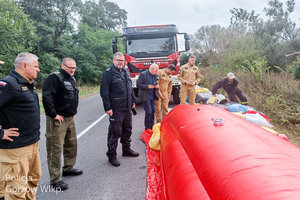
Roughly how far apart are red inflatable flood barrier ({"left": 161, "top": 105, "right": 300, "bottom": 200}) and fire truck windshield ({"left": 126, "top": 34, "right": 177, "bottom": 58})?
615cm

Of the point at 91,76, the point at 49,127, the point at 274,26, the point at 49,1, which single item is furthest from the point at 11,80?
the point at 274,26

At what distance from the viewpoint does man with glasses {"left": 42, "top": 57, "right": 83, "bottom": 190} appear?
284 centimetres

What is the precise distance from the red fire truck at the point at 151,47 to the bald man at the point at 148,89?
295 centimetres

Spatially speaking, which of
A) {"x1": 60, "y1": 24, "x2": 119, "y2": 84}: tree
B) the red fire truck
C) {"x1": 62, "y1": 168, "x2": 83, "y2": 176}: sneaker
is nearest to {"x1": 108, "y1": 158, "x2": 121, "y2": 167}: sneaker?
{"x1": 62, "y1": 168, "x2": 83, "y2": 176}: sneaker

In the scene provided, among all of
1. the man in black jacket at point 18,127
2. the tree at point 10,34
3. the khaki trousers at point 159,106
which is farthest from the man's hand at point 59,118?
the tree at point 10,34

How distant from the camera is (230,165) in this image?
5.37ft

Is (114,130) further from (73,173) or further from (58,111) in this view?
(58,111)

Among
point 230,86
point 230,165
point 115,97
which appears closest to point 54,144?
point 115,97

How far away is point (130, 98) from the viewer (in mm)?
3793

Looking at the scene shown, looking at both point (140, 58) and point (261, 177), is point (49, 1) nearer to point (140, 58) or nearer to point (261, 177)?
point (140, 58)

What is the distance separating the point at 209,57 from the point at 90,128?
61.7 feet

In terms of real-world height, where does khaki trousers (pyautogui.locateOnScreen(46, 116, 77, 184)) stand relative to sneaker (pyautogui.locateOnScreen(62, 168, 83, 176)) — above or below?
above

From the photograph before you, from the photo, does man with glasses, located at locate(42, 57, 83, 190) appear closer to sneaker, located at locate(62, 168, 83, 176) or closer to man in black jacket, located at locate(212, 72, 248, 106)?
sneaker, located at locate(62, 168, 83, 176)

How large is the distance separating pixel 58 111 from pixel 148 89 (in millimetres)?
2598
